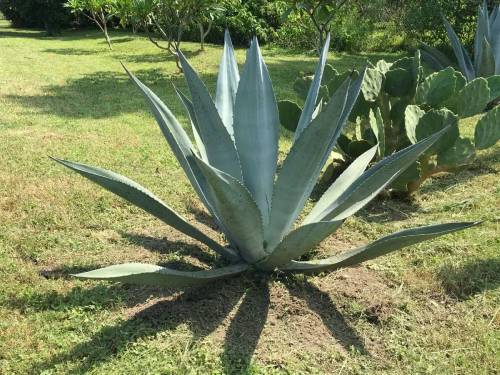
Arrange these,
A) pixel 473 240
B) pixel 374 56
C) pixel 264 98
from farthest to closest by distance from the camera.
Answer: pixel 374 56
pixel 473 240
pixel 264 98

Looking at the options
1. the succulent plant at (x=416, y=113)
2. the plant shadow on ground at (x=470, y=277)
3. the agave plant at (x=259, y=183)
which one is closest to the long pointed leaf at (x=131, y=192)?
the agave plant at (x=259, y=183)

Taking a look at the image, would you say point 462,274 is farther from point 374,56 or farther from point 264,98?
point 374,56

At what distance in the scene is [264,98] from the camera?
87.1 inches

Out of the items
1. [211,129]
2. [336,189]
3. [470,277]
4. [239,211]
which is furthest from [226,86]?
[470,277]

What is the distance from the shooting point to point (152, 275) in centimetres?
189

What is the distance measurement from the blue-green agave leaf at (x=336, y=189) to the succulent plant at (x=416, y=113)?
444 mm

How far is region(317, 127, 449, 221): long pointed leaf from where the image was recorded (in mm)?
2004

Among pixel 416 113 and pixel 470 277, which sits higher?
pixel 416 113

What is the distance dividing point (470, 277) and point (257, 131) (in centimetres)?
121

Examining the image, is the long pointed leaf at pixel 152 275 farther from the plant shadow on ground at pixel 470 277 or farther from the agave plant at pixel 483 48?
the agave plant at pixel 483 48

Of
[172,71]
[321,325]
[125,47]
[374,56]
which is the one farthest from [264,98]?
[125,47]

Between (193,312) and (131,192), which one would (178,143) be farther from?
(193,312)

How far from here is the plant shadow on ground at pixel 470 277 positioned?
2352 mm

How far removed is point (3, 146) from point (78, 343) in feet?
9.93
